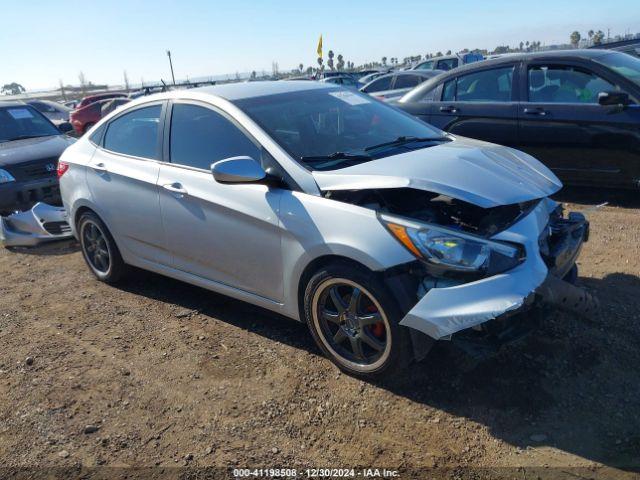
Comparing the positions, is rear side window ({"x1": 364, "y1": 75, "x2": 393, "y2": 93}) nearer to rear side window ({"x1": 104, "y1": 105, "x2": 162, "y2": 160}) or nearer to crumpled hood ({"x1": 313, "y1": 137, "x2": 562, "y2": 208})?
rear side window ({"x1": 104, "y1": 105, "x2": 162, "y2": 160})

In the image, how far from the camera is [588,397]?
9.94 feet

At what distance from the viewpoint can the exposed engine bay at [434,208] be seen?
3254 mm

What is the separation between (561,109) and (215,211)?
14.1ft

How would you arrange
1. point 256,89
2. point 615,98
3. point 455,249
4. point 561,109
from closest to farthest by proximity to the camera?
1. point 455,249
2. point 256,89
3. point 615,98
4. point 561,109

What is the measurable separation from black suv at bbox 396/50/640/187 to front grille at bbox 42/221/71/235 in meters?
4.75

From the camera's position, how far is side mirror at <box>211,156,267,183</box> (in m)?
3.46

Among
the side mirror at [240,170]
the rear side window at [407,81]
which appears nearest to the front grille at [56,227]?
the side mirror at [240,170]

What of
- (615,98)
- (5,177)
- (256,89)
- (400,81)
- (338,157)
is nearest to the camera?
(338,157)

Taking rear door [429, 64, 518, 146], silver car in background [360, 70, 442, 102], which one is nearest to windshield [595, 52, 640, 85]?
rear door [429, 64, 518, 146]

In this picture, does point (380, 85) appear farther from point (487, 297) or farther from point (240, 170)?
point (487, 297)

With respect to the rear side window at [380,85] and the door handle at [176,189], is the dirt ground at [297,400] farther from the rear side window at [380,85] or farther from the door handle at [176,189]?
the rear side window at [380,85]

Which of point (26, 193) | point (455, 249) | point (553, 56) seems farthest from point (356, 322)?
point (26, 193)

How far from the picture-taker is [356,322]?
3268 mm

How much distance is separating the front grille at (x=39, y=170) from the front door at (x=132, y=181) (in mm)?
2902
